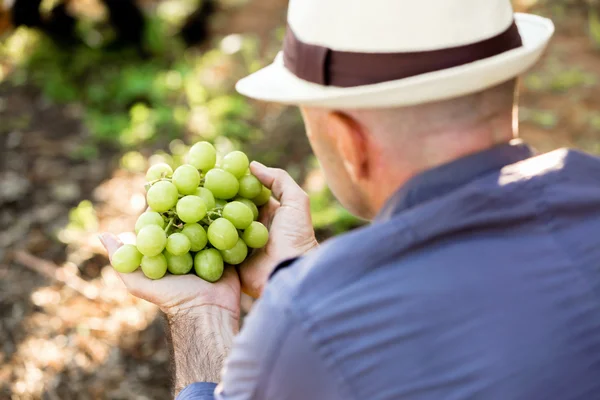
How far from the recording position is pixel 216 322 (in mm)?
2109

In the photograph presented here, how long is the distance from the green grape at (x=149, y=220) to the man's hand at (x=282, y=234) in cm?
35

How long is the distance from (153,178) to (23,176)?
8.90 feet

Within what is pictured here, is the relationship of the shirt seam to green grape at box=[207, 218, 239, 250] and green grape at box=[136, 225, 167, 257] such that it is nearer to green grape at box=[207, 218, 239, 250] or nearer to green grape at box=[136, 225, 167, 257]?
green grape at box=[207, 218, 239, 250]

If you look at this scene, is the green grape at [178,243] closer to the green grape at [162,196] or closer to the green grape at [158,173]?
the green grape at [162,196]

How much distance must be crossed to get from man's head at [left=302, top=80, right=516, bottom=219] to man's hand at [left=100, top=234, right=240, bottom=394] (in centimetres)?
83

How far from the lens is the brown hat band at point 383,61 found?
4.44 feet

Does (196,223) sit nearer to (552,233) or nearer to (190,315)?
(190,315)

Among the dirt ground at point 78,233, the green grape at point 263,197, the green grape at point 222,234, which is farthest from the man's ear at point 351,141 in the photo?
the dirt ground at point 78,233

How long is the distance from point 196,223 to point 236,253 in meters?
0.15

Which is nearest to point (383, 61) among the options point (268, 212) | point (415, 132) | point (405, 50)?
point (405, 50)

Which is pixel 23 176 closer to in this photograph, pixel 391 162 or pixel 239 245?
pixel 239 245

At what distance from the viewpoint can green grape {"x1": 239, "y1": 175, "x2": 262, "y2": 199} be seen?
220 centimetres

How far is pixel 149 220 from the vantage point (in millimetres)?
2008

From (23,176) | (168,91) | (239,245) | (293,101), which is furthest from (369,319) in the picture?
(168,91)
